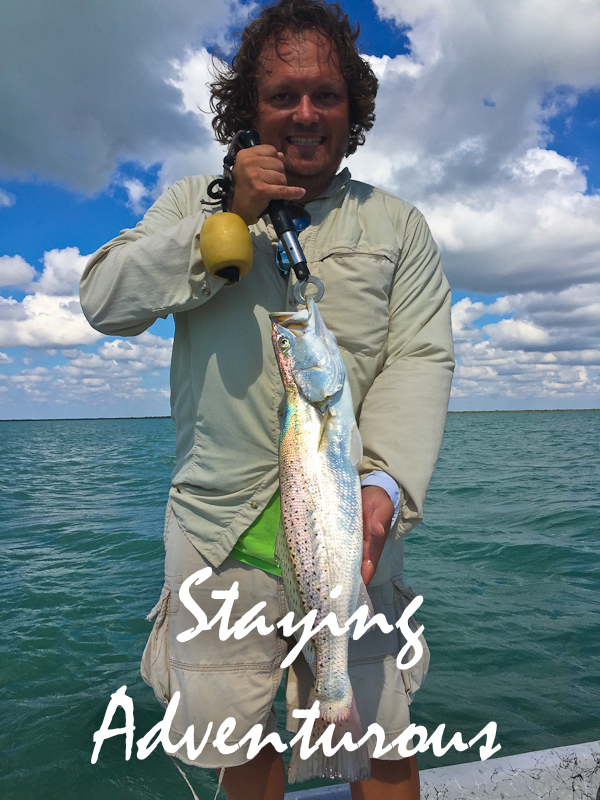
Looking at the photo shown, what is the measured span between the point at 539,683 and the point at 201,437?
4876 mm

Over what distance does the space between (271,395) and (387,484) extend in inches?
25.4

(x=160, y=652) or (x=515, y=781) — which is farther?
(x=515, y=781)

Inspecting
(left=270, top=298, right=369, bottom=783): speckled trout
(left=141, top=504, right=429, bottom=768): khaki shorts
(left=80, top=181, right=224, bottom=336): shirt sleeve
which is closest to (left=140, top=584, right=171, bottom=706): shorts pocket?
(left=141, top=504, right=429, bottom=768): khaki shorts

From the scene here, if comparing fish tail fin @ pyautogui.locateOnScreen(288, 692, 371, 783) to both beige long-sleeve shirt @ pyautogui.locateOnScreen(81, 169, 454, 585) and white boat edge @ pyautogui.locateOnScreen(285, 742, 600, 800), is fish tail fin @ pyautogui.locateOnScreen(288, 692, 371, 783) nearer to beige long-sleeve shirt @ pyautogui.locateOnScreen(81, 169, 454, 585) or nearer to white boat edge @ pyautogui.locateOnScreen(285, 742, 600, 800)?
beige long-sleeve shirt @ pyautogui.locateOnScreen(81, 169, 454, 585)

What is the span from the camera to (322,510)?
2.03 metres

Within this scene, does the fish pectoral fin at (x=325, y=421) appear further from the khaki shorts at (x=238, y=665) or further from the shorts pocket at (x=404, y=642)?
the shorts pocket at (x=404, y=642)

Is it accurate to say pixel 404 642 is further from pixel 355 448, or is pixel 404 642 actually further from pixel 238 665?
pixel 355 448

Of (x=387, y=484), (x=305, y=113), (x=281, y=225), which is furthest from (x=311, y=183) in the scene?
(x=387, y=484)

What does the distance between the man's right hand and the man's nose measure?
0.49m

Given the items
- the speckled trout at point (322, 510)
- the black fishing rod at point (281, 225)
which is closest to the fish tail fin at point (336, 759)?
the speckled trout at point (322, 510)

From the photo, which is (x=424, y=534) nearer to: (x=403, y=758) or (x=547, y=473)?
(x=403, y=758)

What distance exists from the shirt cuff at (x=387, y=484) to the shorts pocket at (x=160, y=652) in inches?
42.7

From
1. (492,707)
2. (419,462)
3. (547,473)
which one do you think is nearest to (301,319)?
(419,462)

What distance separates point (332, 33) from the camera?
2.64 meters
